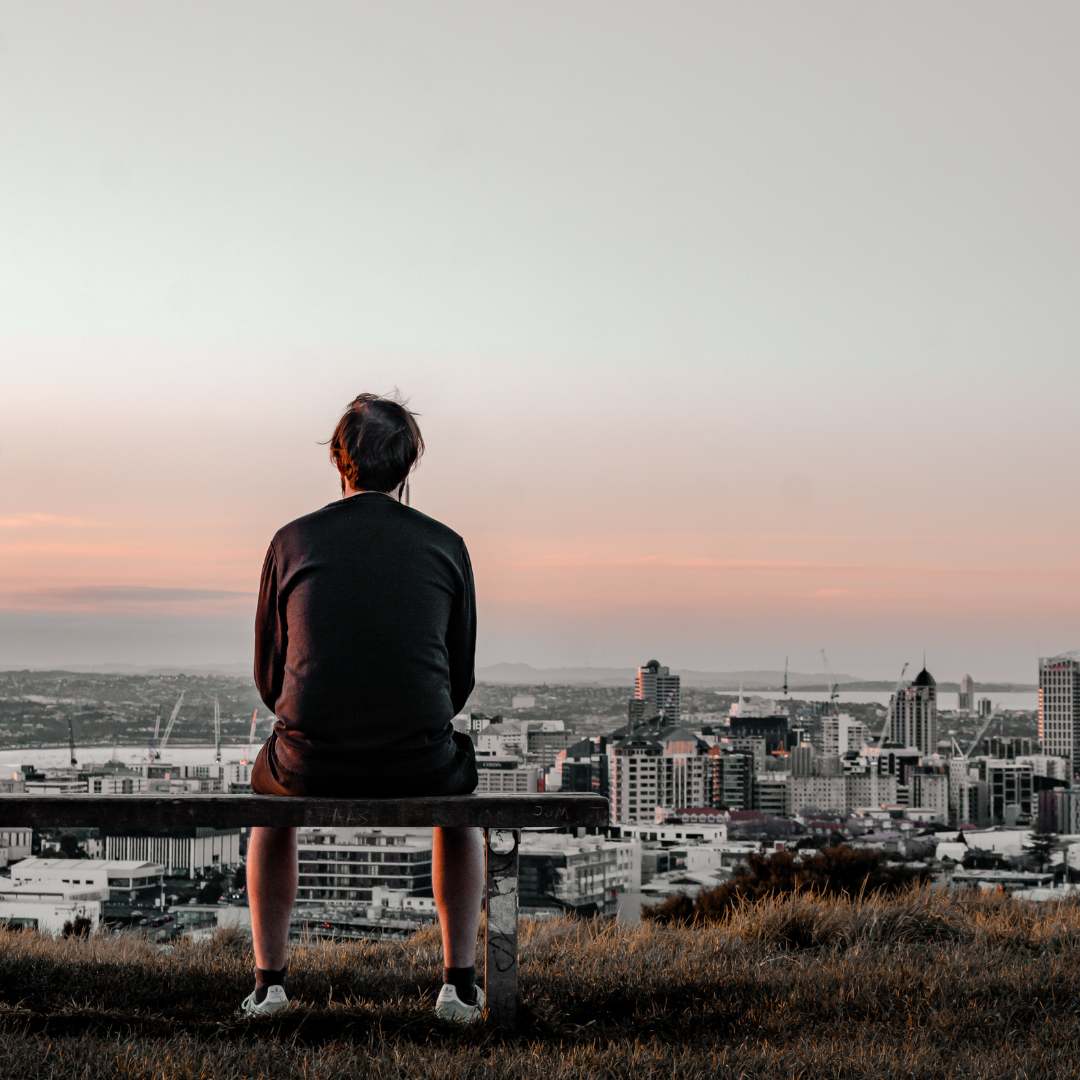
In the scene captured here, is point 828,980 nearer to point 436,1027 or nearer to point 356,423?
point 436,1027

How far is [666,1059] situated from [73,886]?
5.26 m

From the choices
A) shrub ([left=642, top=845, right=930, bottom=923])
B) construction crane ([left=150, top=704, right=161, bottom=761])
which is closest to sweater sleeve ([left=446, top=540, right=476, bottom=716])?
shrub ([left=642, top=845, right=930, bottom=923])

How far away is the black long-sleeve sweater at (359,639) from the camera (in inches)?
103

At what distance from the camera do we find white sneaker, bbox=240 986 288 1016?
2.71m

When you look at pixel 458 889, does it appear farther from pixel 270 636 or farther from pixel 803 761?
pixel 803 761

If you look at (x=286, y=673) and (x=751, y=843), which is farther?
(x=751, y=843)

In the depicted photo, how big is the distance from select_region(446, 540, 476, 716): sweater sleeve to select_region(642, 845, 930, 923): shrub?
3175 millimetres

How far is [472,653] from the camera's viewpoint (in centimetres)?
284

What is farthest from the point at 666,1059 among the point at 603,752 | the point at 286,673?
the point at 603,752

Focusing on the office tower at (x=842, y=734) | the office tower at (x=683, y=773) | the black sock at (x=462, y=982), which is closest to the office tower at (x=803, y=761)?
the office tower at (x=842, y=734)

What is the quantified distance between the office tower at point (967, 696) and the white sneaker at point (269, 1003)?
54053 mm

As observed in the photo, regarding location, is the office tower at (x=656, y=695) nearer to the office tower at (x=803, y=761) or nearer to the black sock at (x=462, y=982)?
the office tower at (x=803, y=761)

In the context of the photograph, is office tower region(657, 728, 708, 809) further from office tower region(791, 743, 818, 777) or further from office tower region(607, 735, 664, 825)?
office tower region(791, 743, 818, 777)

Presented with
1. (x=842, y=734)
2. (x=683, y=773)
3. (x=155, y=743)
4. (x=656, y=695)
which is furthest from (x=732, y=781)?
(x=155, y=743)
